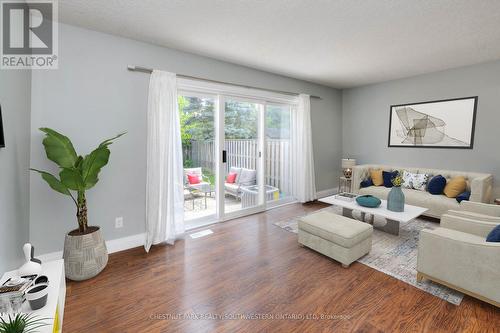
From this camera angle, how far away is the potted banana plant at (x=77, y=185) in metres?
2.08

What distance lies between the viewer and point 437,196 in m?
3.77

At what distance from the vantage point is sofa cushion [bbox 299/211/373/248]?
8.04ft

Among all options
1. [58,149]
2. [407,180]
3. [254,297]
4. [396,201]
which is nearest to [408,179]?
[407,180]

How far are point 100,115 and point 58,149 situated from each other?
0.70 meters

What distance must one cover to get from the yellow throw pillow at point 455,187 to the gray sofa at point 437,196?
0.07 metres

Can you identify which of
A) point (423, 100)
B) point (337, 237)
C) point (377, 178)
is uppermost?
point (423, 100)

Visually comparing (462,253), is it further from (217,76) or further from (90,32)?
(90,32)

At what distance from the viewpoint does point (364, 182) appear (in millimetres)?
4637

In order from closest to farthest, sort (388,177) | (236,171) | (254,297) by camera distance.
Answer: (254,297), (236,171), (388,177)

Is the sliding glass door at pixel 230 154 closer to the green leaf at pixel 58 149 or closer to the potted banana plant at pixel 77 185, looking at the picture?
the potted banana plant at pixel 77 185

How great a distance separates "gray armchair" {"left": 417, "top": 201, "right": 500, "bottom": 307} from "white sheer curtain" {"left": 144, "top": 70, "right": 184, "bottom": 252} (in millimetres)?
2827

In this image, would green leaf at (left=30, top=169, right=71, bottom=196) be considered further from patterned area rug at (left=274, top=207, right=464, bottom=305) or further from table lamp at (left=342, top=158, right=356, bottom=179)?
table lamp at (left=342, top=158, right=356, bottom=179)

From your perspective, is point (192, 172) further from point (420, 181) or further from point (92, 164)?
point (420, 181)

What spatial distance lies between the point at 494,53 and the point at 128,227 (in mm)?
5554
